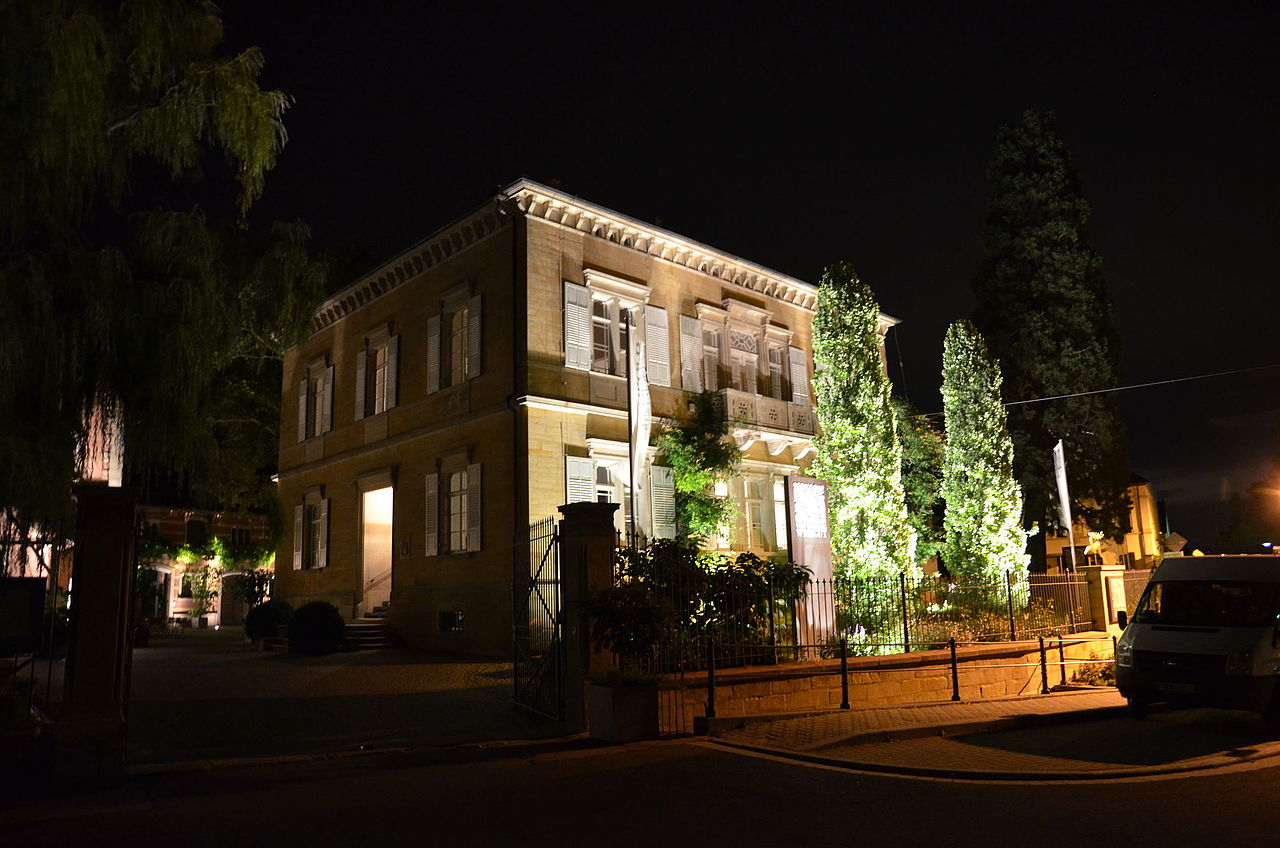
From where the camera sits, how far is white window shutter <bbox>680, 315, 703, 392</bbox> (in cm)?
2231

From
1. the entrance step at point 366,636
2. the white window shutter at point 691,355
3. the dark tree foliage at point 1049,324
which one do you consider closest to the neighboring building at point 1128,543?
the dark tree foliage at point 1049,324

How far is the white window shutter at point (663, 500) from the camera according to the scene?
20.8 m

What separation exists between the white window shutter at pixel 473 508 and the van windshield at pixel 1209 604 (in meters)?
12.7

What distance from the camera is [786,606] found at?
12.9 metres

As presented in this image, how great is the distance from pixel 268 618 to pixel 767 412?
542 inches

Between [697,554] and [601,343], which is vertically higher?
[601,343]

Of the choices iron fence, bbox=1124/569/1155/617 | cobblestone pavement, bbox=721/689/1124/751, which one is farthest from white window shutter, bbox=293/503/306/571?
iron fence, bbox=1124/569/1155/617

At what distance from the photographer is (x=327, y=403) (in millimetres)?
25609

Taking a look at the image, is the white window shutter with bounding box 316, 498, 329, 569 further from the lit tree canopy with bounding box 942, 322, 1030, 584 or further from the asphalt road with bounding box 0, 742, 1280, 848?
the asphalt road with bounding box 0, 742, 1280, 848

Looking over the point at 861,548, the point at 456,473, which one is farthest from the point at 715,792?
the point at 456,473

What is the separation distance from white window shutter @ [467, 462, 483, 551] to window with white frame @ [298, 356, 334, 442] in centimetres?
750

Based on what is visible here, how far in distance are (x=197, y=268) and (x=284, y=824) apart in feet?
18.0

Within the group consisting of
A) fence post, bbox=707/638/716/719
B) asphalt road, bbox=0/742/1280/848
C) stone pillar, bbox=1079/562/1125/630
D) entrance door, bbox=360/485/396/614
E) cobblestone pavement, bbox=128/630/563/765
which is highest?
entrance door, bbox=360/485/396/614

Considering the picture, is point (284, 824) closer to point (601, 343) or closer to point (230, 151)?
point (230, 151)
